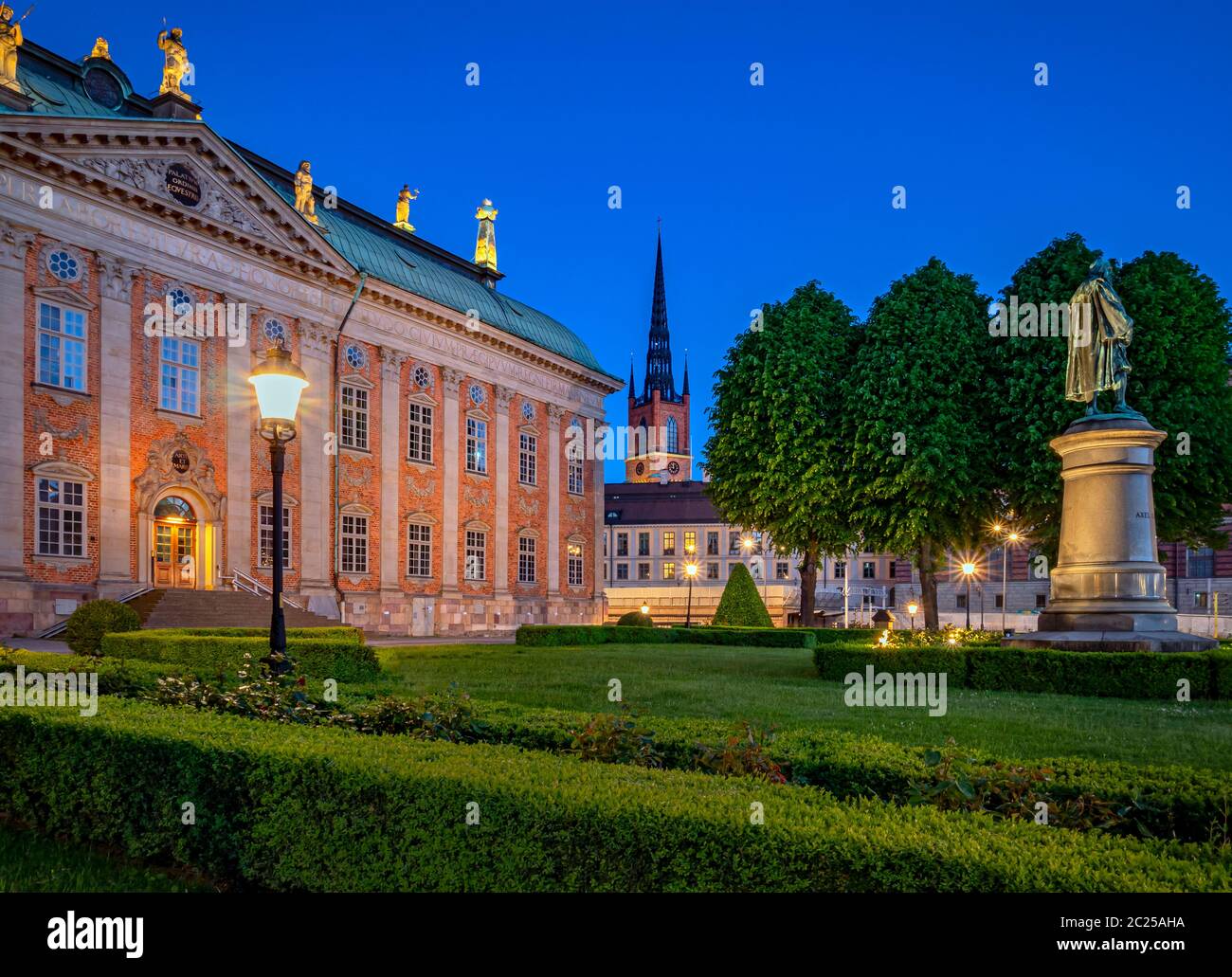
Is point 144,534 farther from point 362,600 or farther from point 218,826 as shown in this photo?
point 218,826

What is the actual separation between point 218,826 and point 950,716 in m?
10.3

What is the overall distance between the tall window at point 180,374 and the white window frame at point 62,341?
2508 millimetres

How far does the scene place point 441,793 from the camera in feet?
16.8

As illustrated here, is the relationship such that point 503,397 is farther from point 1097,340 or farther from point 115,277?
point 1097,340

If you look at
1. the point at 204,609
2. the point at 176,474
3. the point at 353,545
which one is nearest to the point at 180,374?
the point at 176,474

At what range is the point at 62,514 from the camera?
2773 centimetres

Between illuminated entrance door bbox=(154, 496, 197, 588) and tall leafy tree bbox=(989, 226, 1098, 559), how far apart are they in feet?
90.4

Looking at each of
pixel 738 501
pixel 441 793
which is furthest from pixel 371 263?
pixel 441 793

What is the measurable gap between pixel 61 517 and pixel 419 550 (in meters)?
16.0

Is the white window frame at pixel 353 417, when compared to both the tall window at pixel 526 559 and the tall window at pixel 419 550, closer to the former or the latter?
the tall window at pixel 419 550

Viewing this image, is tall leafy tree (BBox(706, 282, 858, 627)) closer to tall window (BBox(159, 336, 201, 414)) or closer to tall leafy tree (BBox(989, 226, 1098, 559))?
tall leafy tree (BBox(989, 226, 1098, 559))

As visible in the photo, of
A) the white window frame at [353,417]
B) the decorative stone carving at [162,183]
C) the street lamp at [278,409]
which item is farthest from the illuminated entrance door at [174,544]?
the street lamp at [278,409]

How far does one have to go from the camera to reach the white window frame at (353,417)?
37.9 meters

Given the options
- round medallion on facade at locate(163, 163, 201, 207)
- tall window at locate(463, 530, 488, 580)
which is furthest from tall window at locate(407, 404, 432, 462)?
round medallion on facade at locate(163, 163, 201, 207)
